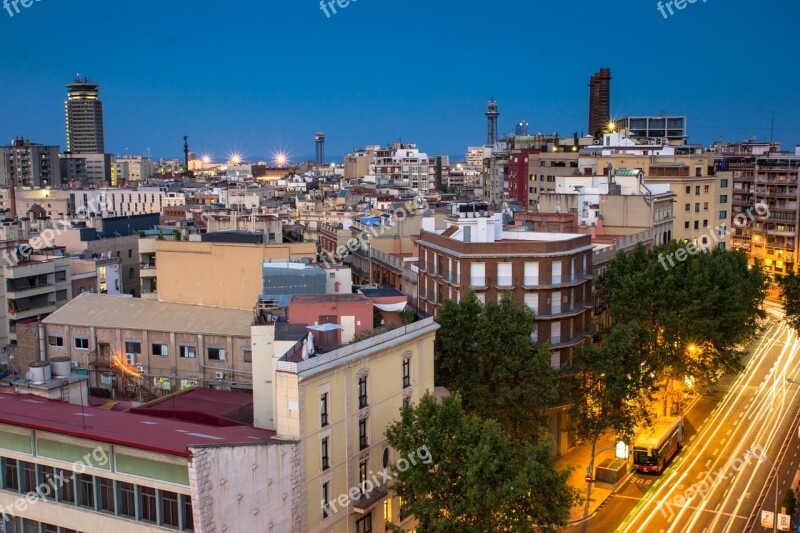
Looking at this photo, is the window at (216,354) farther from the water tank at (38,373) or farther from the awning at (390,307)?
the water tank at (38,373)

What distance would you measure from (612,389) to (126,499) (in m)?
25.3

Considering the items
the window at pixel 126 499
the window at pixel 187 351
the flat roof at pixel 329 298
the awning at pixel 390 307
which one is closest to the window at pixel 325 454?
the window at pixel 126 499

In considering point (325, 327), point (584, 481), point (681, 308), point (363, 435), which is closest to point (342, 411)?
point (363, 435)

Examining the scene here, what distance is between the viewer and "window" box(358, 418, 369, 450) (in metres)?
36.0

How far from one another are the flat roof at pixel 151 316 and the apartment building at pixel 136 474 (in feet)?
47.0

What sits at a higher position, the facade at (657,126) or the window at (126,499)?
the facade at (657,126)

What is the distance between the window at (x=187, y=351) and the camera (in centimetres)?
4794

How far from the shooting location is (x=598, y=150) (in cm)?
10812

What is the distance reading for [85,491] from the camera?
31906 mm

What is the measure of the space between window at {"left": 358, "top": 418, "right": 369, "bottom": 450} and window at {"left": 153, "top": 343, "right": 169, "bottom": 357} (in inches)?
659

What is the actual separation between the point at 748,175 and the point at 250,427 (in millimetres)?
108747

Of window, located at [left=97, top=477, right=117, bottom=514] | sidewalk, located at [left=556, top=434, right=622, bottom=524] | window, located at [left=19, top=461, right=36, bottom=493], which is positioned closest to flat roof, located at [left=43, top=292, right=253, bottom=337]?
window, located at [left=19, top=461, right=36, bottom=493]

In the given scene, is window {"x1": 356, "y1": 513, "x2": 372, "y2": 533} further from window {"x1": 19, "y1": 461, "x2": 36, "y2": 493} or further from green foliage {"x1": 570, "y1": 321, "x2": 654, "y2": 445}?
green foliage {"x1": 570, "y1": 321, "x2": 654, "y2": 445}

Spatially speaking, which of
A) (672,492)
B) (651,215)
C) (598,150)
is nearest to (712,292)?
(672,492)
